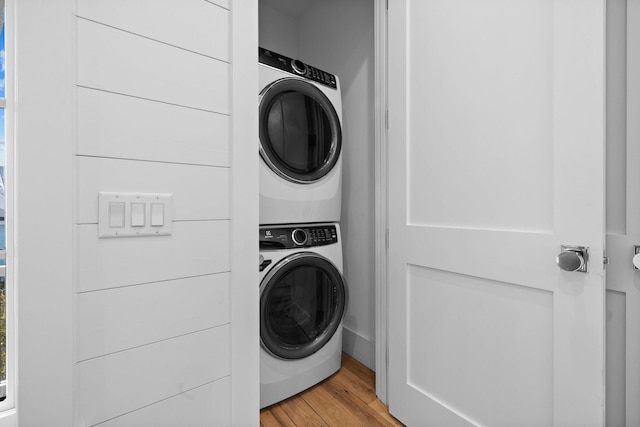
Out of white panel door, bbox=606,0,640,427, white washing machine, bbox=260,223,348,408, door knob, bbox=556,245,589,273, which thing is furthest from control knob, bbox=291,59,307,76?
door knob, bbox=556,245,589,273

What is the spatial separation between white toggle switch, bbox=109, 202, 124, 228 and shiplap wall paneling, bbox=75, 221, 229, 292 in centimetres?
4

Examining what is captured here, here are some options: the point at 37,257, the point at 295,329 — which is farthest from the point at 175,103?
the point at 295,329

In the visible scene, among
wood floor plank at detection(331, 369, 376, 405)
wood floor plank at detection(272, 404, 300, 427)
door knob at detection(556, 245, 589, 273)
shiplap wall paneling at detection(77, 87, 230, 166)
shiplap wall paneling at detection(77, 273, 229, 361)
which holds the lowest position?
wood floor plank at detection(272, 404, 300, 427)

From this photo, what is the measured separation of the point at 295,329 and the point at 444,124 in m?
1.14

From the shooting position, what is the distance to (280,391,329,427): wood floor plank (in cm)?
135

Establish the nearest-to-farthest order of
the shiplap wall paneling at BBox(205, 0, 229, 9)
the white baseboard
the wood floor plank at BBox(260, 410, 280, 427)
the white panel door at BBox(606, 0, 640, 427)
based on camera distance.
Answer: the white panel door at BBox(606, 0, 640, 427) → the shiplap wall paneling at BBox(205, 0, 229, 9) → the wood floor plank at BBox(260, 410, 280, 427) → the white baseboard

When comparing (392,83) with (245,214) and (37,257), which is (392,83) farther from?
(37,257)

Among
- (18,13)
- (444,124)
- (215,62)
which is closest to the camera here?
(18,13)

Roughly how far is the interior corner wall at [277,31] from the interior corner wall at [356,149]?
1.04 feet

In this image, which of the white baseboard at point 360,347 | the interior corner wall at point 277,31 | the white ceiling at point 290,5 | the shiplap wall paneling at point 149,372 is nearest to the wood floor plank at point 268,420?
the shiplap wall paneling at point 149,372

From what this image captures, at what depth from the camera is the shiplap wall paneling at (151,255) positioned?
75 centimetres

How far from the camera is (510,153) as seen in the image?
3.19 feet

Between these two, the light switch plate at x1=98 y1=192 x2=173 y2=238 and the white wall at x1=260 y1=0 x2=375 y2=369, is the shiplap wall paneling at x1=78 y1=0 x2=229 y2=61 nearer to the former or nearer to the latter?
the light switch plate at x1=98 y1=192 x2=173 y2=238

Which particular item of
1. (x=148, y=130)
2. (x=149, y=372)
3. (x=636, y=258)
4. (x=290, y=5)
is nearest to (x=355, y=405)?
(x=149, y=372)
